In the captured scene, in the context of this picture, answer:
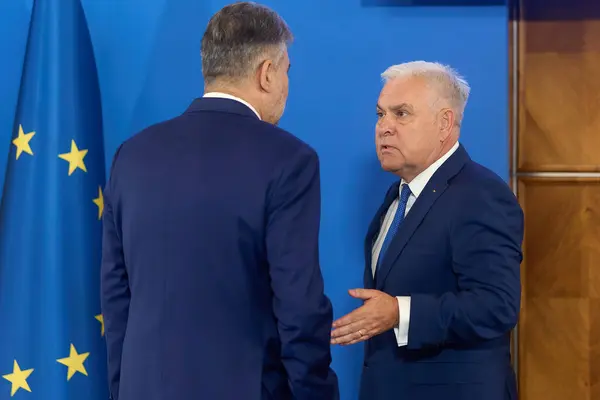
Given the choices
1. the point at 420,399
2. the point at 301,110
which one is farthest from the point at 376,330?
the point at 301,110

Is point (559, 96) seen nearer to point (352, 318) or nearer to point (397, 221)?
point (397, 221)

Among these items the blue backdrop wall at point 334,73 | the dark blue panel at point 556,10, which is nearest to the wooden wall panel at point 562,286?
the blue backdrop wall at point 334,73

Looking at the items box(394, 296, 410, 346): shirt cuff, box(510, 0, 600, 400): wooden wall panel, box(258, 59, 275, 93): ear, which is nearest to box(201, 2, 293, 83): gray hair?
box(258, 59, 275, 93): ear

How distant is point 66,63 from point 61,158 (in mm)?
272

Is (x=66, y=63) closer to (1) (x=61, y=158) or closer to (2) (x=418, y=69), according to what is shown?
(1) (x=61, y=158)

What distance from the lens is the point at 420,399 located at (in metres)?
1.78

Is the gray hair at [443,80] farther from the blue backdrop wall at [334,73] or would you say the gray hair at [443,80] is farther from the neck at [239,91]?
the neck at [239,91]

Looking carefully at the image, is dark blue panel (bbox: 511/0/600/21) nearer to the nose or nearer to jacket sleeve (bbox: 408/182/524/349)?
the nose

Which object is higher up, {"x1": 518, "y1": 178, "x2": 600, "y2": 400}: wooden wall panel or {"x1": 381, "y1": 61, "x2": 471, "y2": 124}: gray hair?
{"x1": 381, "y1": 61, "x2": 471, "y2": 124}: gray hair

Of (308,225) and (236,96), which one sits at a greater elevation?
(236,96)

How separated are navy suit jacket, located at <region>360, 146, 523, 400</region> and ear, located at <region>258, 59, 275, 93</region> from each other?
1.88 feet

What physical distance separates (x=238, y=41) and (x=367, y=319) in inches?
28.5

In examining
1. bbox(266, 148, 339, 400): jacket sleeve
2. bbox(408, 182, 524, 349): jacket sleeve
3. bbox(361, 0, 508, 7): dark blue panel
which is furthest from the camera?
bbox(361, 0, 508, 7): dark blue panel

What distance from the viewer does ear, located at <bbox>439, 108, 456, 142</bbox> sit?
1.92 metres
